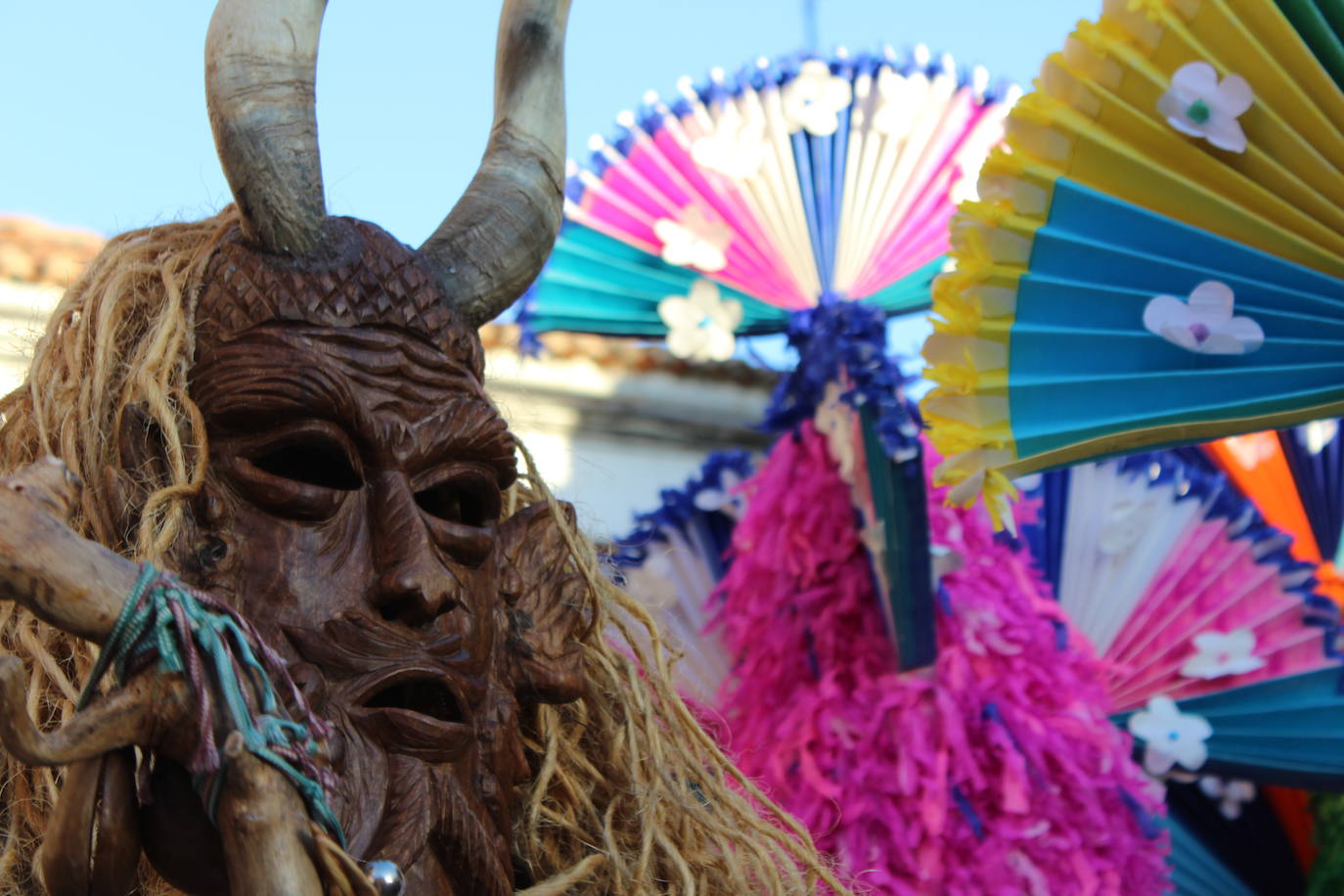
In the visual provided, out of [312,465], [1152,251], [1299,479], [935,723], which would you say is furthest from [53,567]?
[1299,479]

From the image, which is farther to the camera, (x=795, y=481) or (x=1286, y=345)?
(x=795, y=481)

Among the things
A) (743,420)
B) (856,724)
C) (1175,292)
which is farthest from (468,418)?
(743,420)

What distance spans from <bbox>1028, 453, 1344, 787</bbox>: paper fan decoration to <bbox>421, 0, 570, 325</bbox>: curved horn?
6.23ft

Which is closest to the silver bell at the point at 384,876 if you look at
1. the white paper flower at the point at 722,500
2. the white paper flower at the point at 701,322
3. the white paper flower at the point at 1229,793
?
the white paper flower at the point at 701,322

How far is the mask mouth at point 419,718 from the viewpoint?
5.92ft

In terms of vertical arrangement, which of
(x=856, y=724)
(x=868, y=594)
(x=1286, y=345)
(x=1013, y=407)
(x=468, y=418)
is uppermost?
(x=1286, y=345)

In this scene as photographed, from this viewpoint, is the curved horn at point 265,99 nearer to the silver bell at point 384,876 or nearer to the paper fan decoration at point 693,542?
the silver bell at point 384,876

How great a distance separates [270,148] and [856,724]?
1713 millimetres

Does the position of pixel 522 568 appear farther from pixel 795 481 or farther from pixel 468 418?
pixel 795 481

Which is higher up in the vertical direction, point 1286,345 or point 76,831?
point 1286,345

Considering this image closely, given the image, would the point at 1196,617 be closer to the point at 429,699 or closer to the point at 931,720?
the point at 931,720

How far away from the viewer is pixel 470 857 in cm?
184

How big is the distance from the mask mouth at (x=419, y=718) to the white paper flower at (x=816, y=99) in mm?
2292

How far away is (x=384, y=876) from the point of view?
160 centimetres
